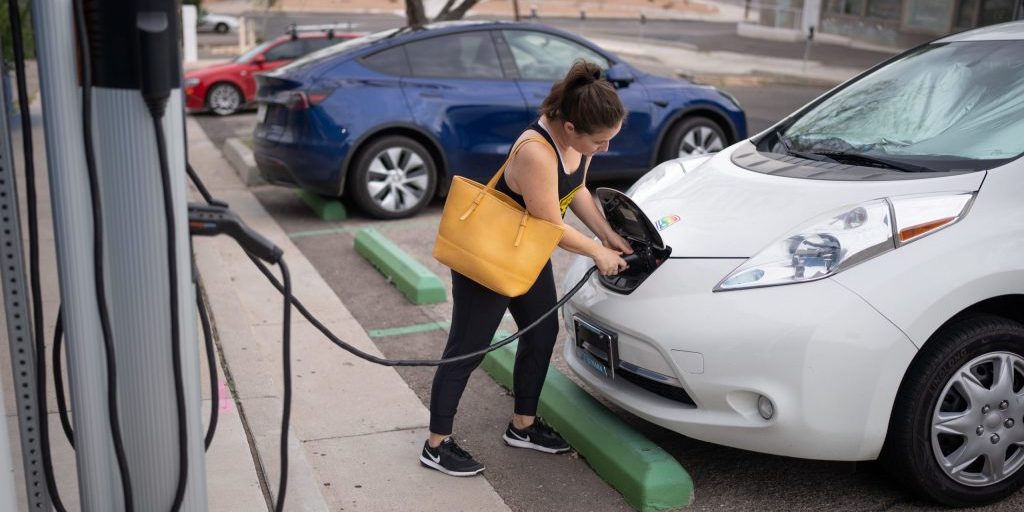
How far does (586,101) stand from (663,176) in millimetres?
1300

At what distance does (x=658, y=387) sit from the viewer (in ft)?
12.4

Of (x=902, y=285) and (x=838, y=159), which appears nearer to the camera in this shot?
(x=902, y=285)

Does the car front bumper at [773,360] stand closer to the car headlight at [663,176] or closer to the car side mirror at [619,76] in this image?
the car headlight at [663,176]

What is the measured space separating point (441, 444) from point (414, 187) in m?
4.61

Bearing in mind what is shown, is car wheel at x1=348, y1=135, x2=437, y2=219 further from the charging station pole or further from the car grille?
the charging station pole

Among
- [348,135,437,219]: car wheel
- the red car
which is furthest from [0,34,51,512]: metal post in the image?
the red car

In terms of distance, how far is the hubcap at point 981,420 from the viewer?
11.8 ft

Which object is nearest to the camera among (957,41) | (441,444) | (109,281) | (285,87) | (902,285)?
(109,281)

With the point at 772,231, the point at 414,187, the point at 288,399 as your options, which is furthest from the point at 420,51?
the point at 288,399

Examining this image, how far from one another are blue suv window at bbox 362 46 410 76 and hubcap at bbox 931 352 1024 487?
574 centimetres

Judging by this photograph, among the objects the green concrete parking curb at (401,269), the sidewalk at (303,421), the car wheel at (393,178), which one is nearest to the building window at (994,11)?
the car wheel at (393,178)

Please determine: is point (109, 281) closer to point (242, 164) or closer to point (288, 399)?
point (288, 399)

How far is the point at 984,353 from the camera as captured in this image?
3.58 metres

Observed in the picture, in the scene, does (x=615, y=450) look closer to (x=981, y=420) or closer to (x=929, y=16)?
(x=981, y=420)
